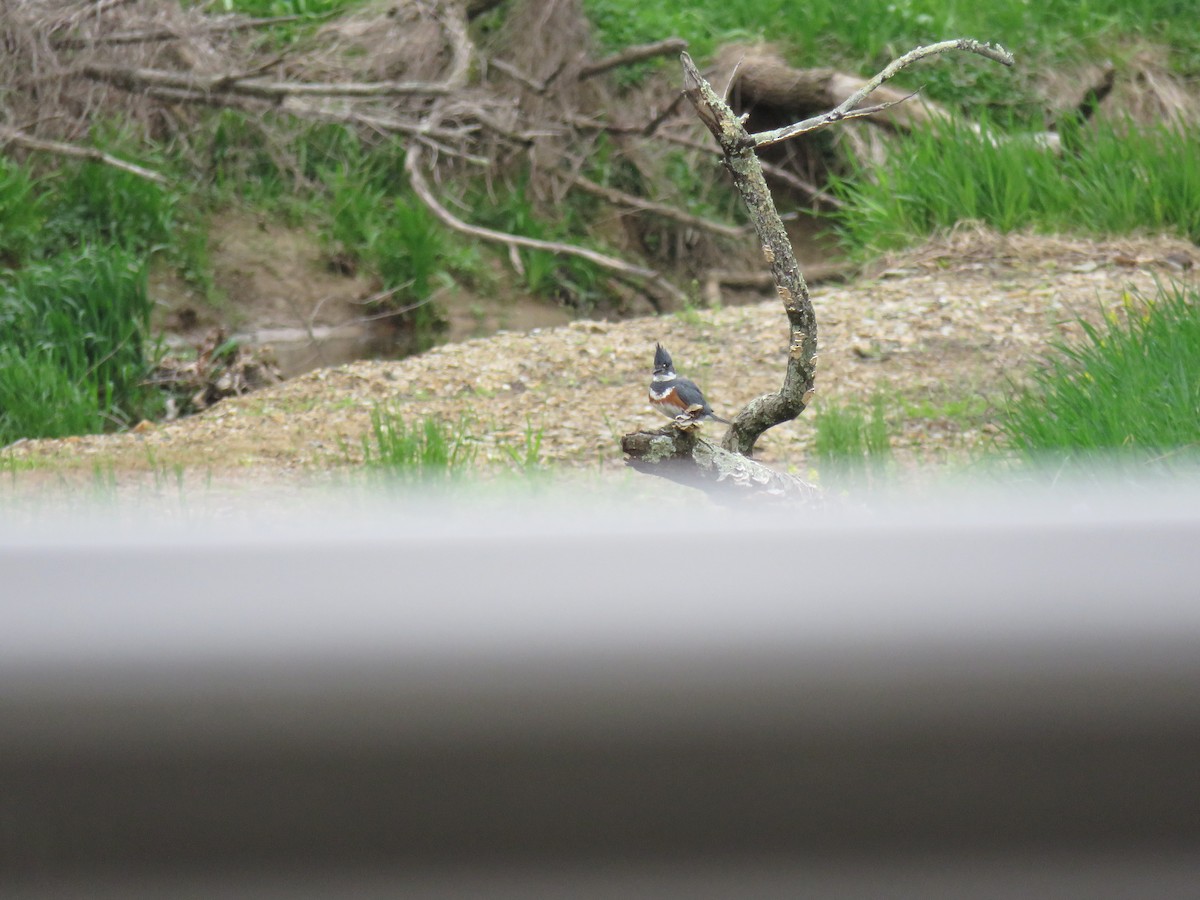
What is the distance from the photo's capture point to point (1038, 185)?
6324 millimetres

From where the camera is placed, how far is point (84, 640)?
3.06 ft

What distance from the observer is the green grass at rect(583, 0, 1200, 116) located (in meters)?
8.80

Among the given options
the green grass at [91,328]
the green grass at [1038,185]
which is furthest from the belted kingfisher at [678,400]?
the green grass at [1038,185]

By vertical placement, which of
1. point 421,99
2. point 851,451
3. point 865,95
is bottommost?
point 851,451

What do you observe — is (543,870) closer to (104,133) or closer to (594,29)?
(104,133)

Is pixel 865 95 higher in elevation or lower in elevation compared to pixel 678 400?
higher

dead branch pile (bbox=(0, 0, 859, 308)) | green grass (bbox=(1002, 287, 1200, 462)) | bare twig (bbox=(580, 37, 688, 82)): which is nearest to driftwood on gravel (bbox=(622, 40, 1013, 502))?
green grass (bbox=(1002, 287, 1200, 462))

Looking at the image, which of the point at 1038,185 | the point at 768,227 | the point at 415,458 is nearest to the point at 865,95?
the point at 768,227

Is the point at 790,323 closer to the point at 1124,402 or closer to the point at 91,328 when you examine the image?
the point at 1124,402

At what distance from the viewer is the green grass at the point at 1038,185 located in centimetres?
602

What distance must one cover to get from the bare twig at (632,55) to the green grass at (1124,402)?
14.2ft

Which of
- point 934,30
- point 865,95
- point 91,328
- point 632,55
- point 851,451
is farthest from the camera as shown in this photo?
point 934,30

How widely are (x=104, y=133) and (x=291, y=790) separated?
7.40 meters

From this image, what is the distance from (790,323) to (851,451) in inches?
35.2
